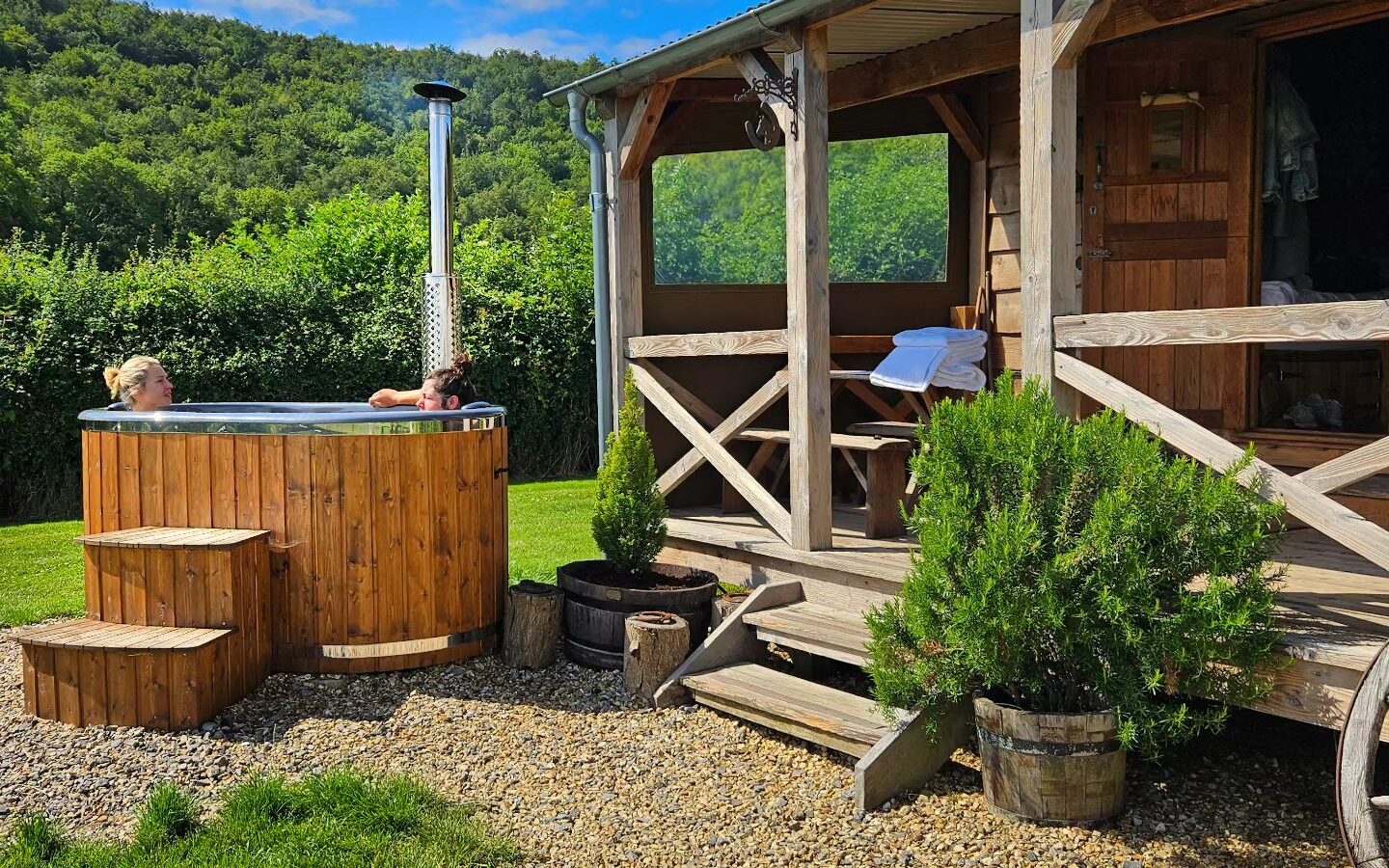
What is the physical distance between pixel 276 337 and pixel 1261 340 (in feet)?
28.0

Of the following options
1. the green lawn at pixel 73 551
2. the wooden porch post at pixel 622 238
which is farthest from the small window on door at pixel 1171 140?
the green lawn at pixel 73 551

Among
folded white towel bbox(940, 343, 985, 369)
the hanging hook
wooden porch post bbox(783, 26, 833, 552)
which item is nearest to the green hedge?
the hanging hook

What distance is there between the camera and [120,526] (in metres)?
5.27

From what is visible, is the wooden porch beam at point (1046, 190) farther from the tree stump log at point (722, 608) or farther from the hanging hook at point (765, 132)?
the tree stump log at point (722, 608)

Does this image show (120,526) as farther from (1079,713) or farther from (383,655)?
(1079,713)

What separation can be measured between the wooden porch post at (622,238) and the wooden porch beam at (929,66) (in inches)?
51.9

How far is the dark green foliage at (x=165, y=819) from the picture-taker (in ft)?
11.4

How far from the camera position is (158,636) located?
4.71m

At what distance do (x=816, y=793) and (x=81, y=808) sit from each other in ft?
7.72

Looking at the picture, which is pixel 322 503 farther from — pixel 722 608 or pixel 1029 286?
pixel 1029 286

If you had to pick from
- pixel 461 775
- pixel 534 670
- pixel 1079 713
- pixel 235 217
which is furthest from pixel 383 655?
pixel 235 217

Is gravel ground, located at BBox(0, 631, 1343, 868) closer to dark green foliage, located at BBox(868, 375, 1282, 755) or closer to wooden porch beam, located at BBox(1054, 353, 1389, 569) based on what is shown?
dark green foliage, located at BBox(868, 375, 1282, 755)

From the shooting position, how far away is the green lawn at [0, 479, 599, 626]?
6.73 meters

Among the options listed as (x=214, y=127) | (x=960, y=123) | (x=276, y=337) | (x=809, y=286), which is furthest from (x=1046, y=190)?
(x=214, y=127)
